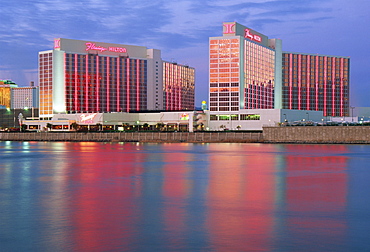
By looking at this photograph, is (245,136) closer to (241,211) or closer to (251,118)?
(251,118)

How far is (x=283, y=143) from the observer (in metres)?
137

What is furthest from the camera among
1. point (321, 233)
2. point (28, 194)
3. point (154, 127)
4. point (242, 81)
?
point (154, 127)

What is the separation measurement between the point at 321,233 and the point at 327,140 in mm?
116781

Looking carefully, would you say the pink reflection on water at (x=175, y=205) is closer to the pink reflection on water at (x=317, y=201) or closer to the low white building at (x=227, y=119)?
the pink reflection on water at (x=317, y=201)

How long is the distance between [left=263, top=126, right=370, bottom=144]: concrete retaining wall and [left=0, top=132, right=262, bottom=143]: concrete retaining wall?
7.14 metres

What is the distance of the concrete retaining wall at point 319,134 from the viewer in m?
128

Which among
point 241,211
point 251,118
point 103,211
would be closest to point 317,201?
point 241,211

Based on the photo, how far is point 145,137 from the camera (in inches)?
6270

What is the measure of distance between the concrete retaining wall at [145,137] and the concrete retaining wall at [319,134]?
7.14 meters

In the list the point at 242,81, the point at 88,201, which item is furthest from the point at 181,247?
the point at 242,81

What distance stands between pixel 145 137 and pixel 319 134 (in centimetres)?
5780

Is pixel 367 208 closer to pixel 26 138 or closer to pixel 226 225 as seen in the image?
pixel 226 225

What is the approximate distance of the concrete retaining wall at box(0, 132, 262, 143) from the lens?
14712cm

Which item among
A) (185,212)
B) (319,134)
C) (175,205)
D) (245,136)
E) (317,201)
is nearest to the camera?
(185,212)
